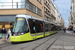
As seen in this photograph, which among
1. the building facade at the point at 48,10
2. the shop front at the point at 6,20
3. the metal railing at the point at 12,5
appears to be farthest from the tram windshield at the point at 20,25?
the building facade at the point at 48,10

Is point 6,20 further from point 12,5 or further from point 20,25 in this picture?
point 20,25

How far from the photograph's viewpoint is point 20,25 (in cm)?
1230

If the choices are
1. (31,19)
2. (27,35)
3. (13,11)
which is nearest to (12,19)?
(13,11)

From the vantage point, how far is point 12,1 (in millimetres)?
23219

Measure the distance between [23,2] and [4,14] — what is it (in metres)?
4.45

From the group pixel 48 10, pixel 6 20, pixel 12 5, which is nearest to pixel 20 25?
pixel 6 20

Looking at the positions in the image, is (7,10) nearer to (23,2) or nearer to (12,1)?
(12,1)

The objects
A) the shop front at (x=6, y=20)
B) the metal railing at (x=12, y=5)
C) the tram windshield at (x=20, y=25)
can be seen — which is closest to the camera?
the tram windshield at (x=20, y=25)

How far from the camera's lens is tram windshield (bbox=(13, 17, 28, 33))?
1212cm

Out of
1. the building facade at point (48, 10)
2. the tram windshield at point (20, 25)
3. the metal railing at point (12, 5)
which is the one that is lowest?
the tram windshield at point (20, 25)

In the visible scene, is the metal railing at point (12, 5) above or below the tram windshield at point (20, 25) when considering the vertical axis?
above

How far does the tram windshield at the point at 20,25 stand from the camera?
12.1 metres

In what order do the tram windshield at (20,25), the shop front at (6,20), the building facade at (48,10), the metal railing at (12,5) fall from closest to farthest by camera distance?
the tram windshield at (20,25), the shop front at (6,20), the metal railing at (12,5), the building facade at (48,10)

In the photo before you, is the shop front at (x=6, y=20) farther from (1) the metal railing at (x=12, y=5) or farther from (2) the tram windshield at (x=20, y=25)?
(2) the tram windshield at (x=20, y=25)
